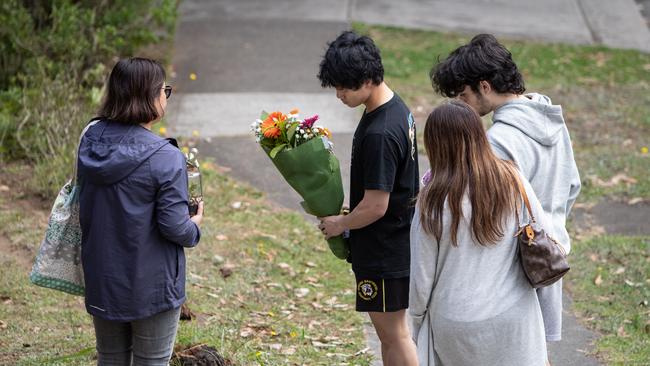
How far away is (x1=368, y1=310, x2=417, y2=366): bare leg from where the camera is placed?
401 centimetres

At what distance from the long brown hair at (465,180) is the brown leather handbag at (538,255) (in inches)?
3.1

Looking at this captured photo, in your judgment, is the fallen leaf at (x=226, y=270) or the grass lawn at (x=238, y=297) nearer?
the grass lawn at (x=238, y=297)

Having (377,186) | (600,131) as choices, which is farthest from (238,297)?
(600,131)

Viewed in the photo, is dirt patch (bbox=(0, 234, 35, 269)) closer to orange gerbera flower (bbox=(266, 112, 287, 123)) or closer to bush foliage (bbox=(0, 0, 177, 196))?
bush foliage (bbox=(0, 0, 177, 196))

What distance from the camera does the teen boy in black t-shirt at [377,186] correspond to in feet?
12.3

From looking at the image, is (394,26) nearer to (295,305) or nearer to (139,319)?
(295,305)

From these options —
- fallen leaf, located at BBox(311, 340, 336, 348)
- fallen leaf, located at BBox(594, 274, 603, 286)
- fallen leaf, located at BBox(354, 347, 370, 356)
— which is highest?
fallen leaf, located at BBox(311, 340, 336, 348)

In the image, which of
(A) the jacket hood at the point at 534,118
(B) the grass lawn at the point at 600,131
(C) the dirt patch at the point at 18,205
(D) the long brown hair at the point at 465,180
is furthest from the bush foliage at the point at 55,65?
(D) the long brown hair at the point at 465,180

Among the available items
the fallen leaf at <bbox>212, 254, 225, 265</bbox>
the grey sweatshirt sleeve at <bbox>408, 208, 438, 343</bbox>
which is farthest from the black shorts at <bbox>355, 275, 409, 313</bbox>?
the fallen leaf at <bbox>212, 254, 225, 265</bbox>

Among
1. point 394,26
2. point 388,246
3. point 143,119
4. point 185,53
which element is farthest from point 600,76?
point 143,119

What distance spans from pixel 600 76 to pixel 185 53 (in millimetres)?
4925

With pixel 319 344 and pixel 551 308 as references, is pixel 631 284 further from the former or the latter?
pixel 551 308

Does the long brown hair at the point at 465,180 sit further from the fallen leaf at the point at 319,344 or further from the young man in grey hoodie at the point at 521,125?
the fallen leaf at the point at 319,344

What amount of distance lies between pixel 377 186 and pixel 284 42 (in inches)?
313
